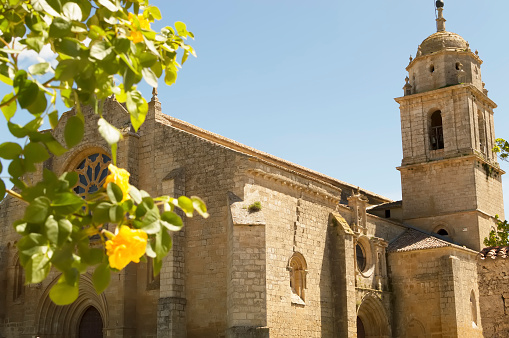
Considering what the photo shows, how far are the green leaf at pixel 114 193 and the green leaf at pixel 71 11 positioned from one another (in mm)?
1036

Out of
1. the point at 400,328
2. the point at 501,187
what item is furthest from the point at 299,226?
the point at 501,187

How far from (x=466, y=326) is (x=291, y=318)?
9.05 m

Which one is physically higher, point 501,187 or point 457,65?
point 457,65

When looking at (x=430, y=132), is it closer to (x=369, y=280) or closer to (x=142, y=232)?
(x=369, y=280)

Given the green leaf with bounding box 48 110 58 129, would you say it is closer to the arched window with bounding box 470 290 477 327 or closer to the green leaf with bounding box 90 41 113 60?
the green leaf with bounding box 90 41 113 60

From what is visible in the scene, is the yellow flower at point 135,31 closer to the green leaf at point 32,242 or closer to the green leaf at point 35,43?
the green leaf at point 35,43

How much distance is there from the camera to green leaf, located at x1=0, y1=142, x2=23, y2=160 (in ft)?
13.3

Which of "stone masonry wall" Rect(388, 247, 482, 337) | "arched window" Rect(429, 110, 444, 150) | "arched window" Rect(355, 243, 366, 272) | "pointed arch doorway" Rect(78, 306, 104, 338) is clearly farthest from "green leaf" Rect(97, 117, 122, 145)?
"arched window" Rect(429, 110, 444, 150)

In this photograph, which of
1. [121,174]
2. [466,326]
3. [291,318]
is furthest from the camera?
[466,326]

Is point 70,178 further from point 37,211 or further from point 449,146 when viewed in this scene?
point 449,146

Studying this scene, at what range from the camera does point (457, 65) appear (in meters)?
33.7

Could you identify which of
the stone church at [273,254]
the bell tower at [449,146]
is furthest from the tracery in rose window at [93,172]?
the bell tower at [449,146]

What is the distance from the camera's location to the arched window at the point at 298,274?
22.1 meters

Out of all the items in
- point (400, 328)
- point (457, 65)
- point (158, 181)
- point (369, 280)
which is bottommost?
point (400, 328)
